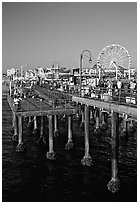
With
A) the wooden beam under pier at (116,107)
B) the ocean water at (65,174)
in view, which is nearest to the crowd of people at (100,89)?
the wooden beam under pier at (116,107)

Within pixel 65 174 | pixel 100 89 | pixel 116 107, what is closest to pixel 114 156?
pixel 116 107

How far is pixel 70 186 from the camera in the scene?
797 inches

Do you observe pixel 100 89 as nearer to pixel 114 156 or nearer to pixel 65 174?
pixel 65 174

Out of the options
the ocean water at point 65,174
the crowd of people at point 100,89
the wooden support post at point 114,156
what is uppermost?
the crowd of people at point 100,89

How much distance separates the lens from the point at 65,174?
73.4ft

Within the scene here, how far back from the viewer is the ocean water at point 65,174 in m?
18.7

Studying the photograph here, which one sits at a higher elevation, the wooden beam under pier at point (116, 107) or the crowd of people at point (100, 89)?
the crowd of people at point (100, 89)

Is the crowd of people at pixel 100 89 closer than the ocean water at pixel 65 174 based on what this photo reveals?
No

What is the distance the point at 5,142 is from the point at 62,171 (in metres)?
11.7

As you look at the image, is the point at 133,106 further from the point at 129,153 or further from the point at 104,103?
the point at 129,153

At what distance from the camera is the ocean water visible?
1866 cm

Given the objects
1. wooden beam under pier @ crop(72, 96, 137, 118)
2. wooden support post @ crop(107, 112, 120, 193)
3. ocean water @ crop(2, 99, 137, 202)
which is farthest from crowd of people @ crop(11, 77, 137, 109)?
ocean water @ crop(2, 99, 137, 202)

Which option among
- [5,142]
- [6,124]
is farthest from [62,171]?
[6,124]

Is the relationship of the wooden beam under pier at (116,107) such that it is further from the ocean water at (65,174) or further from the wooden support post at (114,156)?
the ocean water at (65,174)
